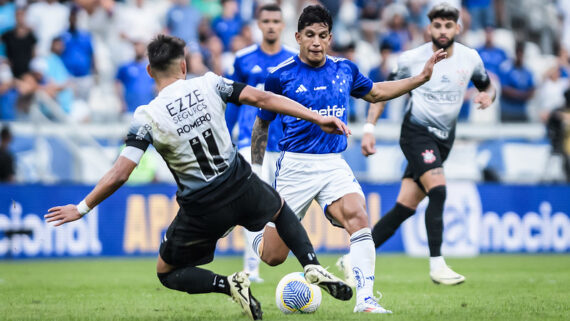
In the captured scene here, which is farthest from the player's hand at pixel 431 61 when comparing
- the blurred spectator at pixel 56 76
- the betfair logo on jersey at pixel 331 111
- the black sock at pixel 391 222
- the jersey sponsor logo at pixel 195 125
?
the blurred spectator at pixel 56 76

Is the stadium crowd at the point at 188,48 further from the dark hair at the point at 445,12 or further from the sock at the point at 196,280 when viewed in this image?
the sock at the point at 196,280

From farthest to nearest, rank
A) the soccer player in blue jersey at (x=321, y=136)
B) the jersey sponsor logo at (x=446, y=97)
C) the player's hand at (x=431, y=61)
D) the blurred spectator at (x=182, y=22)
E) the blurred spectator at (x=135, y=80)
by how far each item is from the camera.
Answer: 1. the blurred spectator at (x=182, y=22)
2. the blurred spectator at (x=135, y=80)
3. the jersey sponsor logo at (x=446, y=97)
4. the soccer player in blue jersey at (x=321, y=136)
5. the player's hand at (x=431, y=61)

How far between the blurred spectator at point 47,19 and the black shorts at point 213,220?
12537 mm

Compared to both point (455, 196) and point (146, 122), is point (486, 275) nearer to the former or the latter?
point (455, 196)

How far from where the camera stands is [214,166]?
6.81 m

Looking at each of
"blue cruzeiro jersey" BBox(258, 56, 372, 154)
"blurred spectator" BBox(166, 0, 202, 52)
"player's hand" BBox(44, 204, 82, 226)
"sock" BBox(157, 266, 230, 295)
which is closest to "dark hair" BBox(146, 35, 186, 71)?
"player's hand" BBox(44, 204, 82, 226)

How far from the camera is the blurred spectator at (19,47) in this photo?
56.1 ft

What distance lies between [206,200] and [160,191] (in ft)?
30.2

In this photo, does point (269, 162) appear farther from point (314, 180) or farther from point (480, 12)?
point (480, 12)

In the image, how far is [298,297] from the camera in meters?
7.39

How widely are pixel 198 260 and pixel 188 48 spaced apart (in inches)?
405

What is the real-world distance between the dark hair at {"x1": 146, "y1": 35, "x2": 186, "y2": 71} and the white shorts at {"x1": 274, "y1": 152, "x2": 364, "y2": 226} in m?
1.77

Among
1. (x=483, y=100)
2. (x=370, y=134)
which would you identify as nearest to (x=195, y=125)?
(x=370, y=134)

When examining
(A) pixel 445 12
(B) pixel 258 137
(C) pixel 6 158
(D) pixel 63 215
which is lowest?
(D) pixel 63 215
